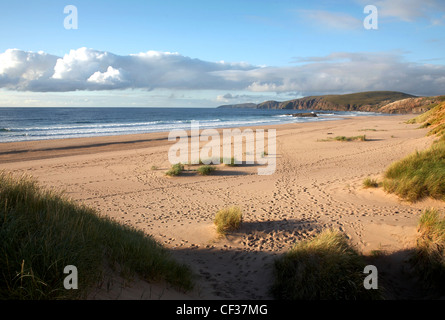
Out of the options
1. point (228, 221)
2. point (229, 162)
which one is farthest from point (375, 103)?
point (228, 221)

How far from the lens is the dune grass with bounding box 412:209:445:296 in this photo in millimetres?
4133

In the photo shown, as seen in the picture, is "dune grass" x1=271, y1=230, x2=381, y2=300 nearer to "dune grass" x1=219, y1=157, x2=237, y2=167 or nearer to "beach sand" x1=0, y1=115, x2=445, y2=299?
"beach sand" x1=0, y1=115, x2=445, y2=299

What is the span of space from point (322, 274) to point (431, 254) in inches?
74.3

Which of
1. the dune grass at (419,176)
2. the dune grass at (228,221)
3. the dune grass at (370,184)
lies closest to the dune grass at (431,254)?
the dune grass at (419,176)

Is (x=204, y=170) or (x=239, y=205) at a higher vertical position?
(x=204, y=170)

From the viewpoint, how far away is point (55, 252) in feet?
9.61

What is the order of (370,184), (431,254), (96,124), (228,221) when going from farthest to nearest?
(96,124)
(370,184)
(228,221)
(431,254)

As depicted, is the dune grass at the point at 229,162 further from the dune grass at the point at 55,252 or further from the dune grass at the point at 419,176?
the dune grass at the point at 55,252

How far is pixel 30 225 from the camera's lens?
3.19 meters

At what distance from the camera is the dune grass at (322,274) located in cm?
382

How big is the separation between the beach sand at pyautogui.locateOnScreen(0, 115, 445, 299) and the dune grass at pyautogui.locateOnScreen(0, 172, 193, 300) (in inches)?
9.3

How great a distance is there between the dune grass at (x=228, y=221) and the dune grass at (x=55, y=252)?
2348mm

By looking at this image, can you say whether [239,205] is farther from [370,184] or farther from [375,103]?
[375,103]
